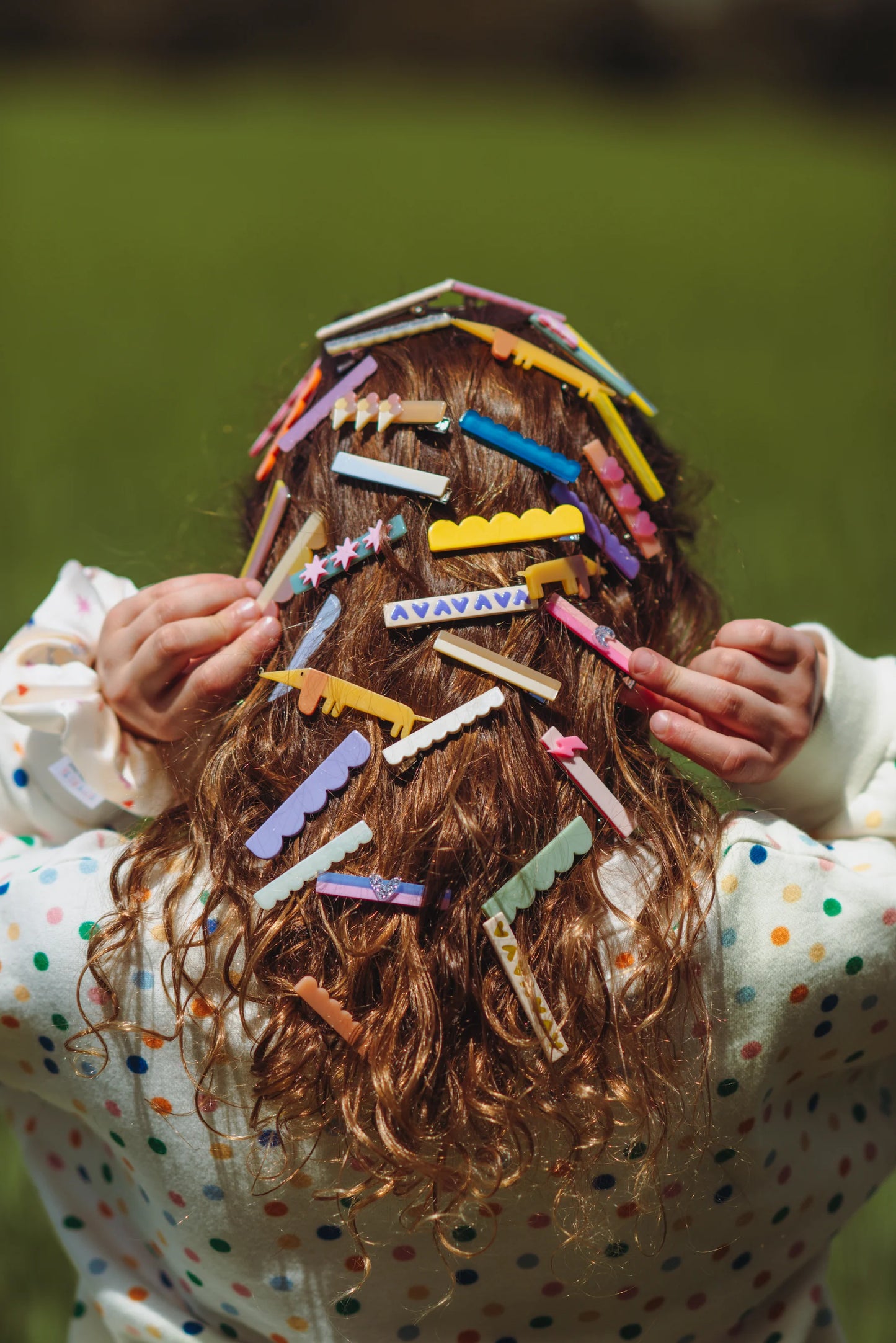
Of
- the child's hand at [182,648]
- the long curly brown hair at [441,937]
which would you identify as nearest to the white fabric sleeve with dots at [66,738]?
the child's hand at [182,648]

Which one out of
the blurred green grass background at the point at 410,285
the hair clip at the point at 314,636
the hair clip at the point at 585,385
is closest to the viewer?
the hair clip at the point at 314,636

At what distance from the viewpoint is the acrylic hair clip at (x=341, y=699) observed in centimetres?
101

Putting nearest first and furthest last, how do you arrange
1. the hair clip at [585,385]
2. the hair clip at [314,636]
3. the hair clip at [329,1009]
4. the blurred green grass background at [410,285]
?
the hair clip at [329,1009] < the hair clip at [314,636] < the hair clip at [585,385] < the blurred green grass background at [410,285]

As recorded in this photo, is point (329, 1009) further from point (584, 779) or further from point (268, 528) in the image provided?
point (268, 528)

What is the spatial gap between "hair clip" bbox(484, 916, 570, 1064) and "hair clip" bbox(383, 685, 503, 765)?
148mm

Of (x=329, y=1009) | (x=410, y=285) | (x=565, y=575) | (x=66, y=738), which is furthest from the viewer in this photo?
(x=410, y=285)

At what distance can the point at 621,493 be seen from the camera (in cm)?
115

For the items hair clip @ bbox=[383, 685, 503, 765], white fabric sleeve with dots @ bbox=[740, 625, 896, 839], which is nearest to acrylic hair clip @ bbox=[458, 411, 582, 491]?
hair clip @ bbox=[383, 685, 503, 765]

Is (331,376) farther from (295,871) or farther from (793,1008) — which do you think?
(793,1008)

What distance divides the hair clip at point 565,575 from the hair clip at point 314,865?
251 millimetres

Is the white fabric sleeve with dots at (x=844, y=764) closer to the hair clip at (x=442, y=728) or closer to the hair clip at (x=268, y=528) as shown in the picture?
the hair clip at (x=442, y=728)

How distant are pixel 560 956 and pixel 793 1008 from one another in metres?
0.21

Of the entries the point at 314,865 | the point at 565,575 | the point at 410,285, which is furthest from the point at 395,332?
the point at 410,285

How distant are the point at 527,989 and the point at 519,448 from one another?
1.53 ft
